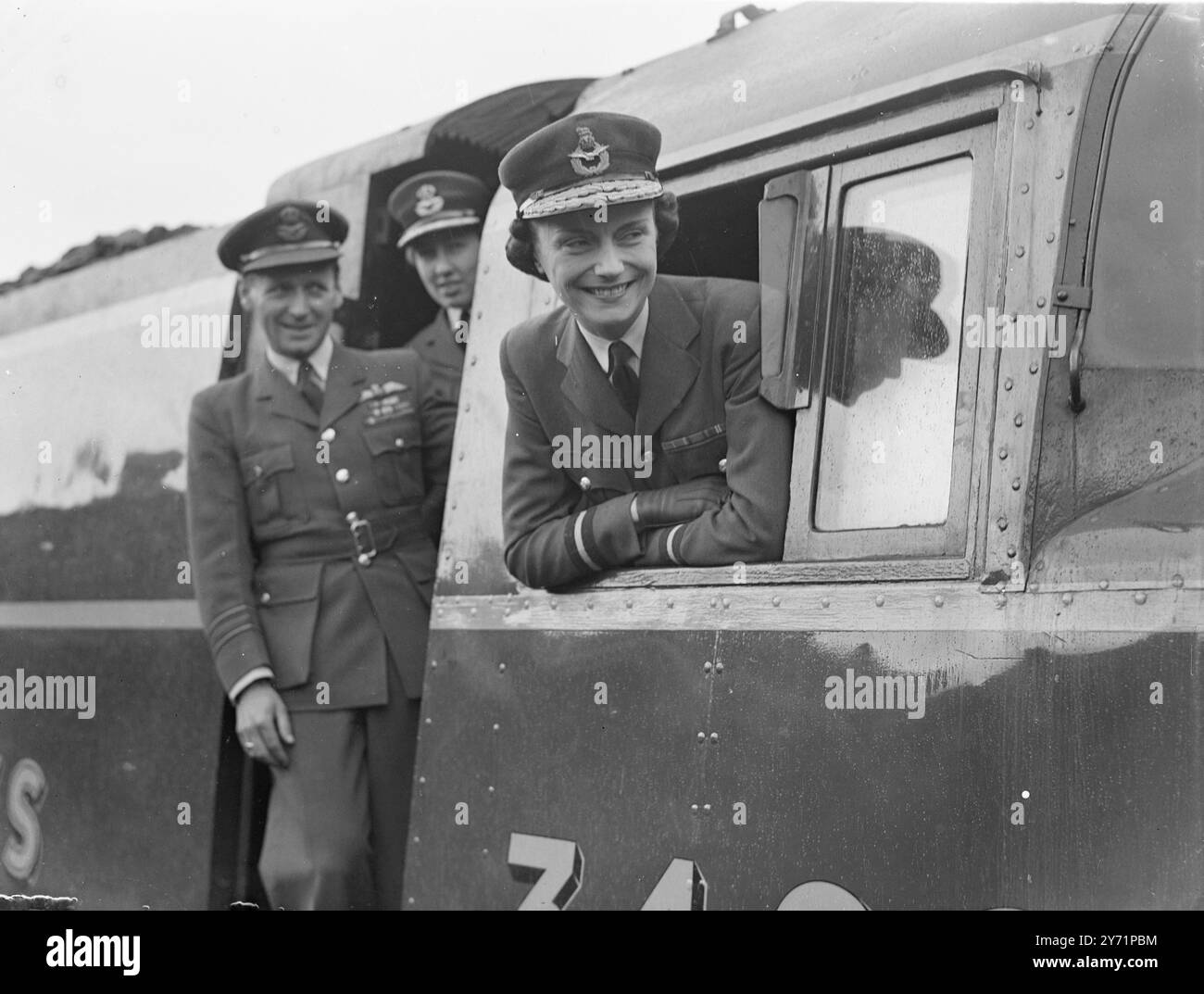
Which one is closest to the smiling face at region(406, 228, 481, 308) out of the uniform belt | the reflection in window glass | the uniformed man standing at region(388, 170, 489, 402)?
the uniformed man standing at region(388, 170, 489, 402)

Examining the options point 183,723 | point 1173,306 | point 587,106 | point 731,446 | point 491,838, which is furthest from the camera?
point 183,723

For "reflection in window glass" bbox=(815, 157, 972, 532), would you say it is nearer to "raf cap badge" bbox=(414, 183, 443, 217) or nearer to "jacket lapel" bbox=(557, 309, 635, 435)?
"jacket lapel" bbox=(557, 309, 635, 435)

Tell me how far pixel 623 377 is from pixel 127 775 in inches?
64.5

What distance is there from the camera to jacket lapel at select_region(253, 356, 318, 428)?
10.6 feet

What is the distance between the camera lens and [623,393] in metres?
2.83

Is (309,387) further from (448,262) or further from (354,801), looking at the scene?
(354,801)

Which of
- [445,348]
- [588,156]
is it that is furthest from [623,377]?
[445,348]

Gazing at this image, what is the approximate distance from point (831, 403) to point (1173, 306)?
0.60 metres

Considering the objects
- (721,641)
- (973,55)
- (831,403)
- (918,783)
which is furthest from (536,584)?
(973,55)

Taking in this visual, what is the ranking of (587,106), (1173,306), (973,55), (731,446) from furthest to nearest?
(587,106), (731,446), (973,55), (1173,306)

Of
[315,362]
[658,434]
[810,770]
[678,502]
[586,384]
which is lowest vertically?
[810,770]

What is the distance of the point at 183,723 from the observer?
3.41 metres
